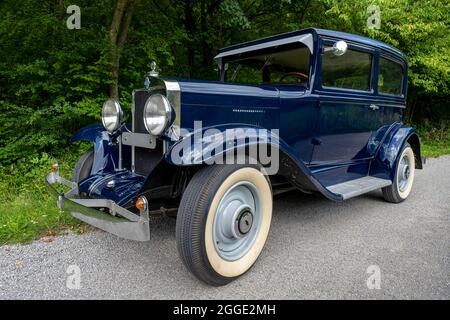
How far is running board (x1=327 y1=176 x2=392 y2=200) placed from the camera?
3171mm

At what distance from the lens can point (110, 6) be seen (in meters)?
6.26

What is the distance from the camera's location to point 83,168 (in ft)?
10.6

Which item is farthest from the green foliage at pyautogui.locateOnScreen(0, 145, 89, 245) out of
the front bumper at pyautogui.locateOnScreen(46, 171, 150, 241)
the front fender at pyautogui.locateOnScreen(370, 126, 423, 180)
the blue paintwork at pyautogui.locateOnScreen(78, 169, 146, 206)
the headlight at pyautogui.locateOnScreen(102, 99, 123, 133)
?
the front fender at pyautogui.locateOnScreen(370, 126, 423, 180)

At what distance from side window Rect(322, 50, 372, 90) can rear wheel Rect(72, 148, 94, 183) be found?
230 cm

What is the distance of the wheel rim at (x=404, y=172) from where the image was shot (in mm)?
4166

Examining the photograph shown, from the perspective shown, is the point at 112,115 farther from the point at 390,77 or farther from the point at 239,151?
the point at 390,77

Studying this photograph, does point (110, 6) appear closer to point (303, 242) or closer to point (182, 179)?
point (182, 179)

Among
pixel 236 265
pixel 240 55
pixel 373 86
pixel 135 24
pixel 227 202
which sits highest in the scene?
pixel 135 24

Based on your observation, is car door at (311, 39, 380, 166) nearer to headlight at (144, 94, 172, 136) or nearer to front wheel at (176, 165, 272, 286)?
front wheel at (176, 165, 272, 286)

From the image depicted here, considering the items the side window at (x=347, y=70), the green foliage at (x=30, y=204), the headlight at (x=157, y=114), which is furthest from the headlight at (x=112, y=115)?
→ the side window at (x=347, y=70)

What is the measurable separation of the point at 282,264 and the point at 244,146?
35.9 inches

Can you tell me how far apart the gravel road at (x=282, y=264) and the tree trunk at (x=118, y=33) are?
305 centimetres

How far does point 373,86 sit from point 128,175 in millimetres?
2757
